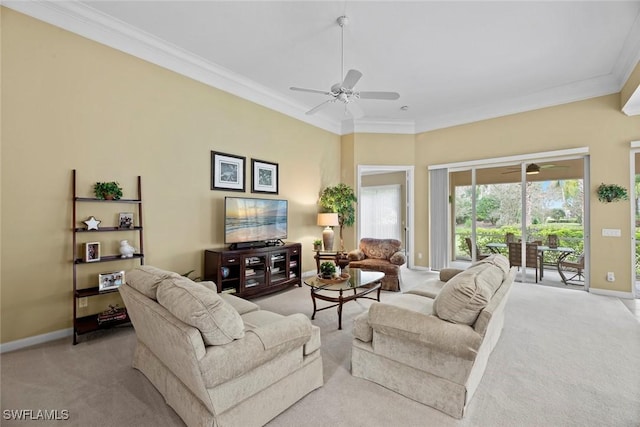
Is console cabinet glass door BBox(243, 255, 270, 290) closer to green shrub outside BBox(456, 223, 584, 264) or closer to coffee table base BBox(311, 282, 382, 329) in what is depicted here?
coffee table base BBox(311, 282, 382, 329)

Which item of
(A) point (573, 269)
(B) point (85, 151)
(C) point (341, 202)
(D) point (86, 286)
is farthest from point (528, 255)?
(B) point (85, 151)

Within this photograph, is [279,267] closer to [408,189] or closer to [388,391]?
[388,391]

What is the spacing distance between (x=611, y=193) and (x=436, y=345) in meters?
4.75

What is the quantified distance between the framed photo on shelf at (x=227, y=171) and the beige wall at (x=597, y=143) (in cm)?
492

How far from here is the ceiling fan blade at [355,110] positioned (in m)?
5.61

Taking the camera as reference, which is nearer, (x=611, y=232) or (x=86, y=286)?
(x=86, y=286)

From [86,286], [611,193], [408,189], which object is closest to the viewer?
Answer: [86,286]

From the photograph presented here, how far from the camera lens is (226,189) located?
443 cm

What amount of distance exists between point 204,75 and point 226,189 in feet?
5.54

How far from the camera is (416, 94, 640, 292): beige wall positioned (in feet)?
14.5

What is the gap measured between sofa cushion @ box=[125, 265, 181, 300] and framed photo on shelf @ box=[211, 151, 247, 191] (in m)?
2.38

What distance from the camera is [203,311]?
1.51 meters

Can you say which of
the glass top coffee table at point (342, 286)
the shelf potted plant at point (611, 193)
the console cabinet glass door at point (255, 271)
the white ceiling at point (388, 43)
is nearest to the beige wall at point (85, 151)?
the white ceiling at point (388, 43)

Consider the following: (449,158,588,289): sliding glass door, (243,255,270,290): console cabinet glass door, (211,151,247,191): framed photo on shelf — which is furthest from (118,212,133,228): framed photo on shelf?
(449,158,588,289): sliding glass door
